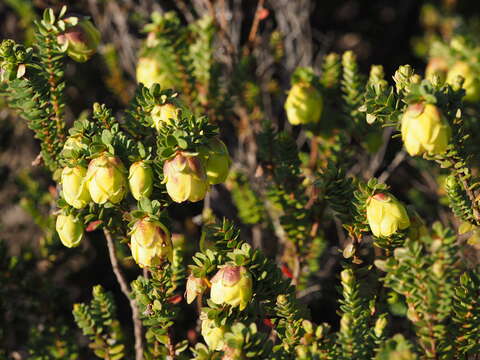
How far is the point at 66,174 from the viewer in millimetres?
913

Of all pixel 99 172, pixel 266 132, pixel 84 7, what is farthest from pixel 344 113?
pixel 84 7

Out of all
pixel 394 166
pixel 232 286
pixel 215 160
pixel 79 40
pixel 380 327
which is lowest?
pixel 394 166

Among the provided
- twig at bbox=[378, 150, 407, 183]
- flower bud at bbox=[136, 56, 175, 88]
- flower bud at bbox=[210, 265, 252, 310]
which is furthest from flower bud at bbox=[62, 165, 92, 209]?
twig at bbox=[378, 150, 407, 183]

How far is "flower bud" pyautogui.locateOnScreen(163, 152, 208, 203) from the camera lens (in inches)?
33.6

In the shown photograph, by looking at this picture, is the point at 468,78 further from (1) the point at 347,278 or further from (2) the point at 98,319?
(2) the point at 98,319

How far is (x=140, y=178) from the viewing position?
2.94 feet

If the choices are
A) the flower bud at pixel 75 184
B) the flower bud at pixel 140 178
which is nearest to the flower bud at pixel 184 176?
the flower bud at pixel 140 178

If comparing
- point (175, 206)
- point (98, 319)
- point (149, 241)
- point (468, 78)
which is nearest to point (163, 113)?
point (149, 241)

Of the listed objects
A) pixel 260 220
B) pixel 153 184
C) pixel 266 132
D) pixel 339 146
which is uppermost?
pixel 153 184

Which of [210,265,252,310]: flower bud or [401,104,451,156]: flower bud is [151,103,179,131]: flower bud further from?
[401,104,451,156]: flower bud

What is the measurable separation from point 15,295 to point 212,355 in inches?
31.7

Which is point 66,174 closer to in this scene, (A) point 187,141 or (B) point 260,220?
(A) point 187,141

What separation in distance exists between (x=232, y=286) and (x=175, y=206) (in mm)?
1316

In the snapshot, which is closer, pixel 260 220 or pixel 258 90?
pixel 260 220
